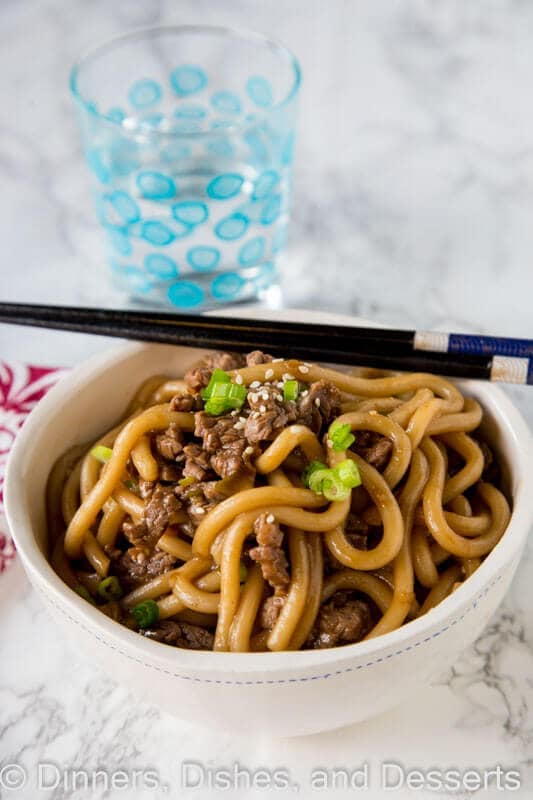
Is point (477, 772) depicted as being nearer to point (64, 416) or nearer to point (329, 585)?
point (329, 585)

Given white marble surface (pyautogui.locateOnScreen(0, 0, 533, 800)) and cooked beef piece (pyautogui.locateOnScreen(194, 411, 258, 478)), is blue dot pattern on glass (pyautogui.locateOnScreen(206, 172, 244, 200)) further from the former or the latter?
cooked beef piece (pyautogui.locateOnScreen(194, 411, 258, 478))

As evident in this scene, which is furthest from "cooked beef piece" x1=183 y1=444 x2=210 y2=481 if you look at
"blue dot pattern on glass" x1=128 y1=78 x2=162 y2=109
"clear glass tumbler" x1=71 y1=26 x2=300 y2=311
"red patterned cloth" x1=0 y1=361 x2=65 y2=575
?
"blue dot pattern on glass" x1=128 y1=78 x2=162 y2=109

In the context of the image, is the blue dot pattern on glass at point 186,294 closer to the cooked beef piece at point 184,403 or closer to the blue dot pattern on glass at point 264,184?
the blue dot pattern on glass at point 264,184

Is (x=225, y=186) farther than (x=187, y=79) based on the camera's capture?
No

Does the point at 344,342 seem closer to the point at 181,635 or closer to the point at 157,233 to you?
the point at 181,635

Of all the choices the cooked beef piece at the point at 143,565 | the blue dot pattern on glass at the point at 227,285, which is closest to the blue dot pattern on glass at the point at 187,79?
the blue dot pattern on glass at the point at 227,285

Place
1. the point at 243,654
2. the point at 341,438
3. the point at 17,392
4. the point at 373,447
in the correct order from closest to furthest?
the point at 243,654 < the point at 341,438 < the point at 373,447 < the point at 17,392

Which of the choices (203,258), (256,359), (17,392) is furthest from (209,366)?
(203,258)
